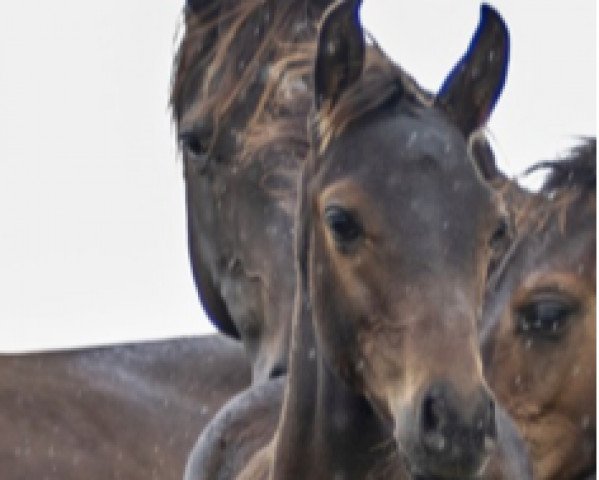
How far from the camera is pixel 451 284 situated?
4457 mm

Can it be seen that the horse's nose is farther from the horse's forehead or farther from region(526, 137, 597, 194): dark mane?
region(526, 137, 597, 194): dark mane

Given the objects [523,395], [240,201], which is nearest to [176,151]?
[240,201]

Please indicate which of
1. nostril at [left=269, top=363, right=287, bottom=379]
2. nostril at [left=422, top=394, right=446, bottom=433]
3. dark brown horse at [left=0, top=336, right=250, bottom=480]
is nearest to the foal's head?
nostril at [left=422, top=394, right=446, bottom=433]

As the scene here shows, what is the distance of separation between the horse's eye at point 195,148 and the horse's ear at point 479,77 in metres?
1.50

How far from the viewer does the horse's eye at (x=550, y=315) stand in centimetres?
615

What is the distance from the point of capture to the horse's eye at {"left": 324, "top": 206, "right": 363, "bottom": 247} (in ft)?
14.9

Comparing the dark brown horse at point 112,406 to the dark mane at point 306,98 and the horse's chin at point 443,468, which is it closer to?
the dark mane at point 306,98

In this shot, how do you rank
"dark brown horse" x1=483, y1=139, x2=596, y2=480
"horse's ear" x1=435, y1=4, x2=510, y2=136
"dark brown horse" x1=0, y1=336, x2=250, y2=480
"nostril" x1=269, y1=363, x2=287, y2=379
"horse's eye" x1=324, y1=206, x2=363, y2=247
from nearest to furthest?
1. "horse's eye" x1=324, y1=206, x2=363, y2=247
2. "horse's ear" x1=435, y1=4, x2=510, y2=136
3. "nostril" x1=269, y1=363, x2=287, y2=379
4. "dark brown horse" x1=483, y1=139, x2=596, y2=480
5. "dark brown horse" x1=0, y1=336, x2=250, y2=480

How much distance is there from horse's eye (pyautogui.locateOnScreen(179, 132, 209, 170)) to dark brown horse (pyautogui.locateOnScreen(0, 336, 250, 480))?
4.94 ft

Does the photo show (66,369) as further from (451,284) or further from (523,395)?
(451,284)

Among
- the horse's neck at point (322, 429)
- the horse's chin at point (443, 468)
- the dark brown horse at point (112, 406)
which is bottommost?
the dark brown horse at point (112, 406)

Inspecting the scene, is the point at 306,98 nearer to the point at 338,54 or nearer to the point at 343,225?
the point at 338,54

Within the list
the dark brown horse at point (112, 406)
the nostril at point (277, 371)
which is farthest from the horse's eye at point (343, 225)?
the dark brown horse at point (112, 406)

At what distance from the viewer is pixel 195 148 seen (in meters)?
6.32
